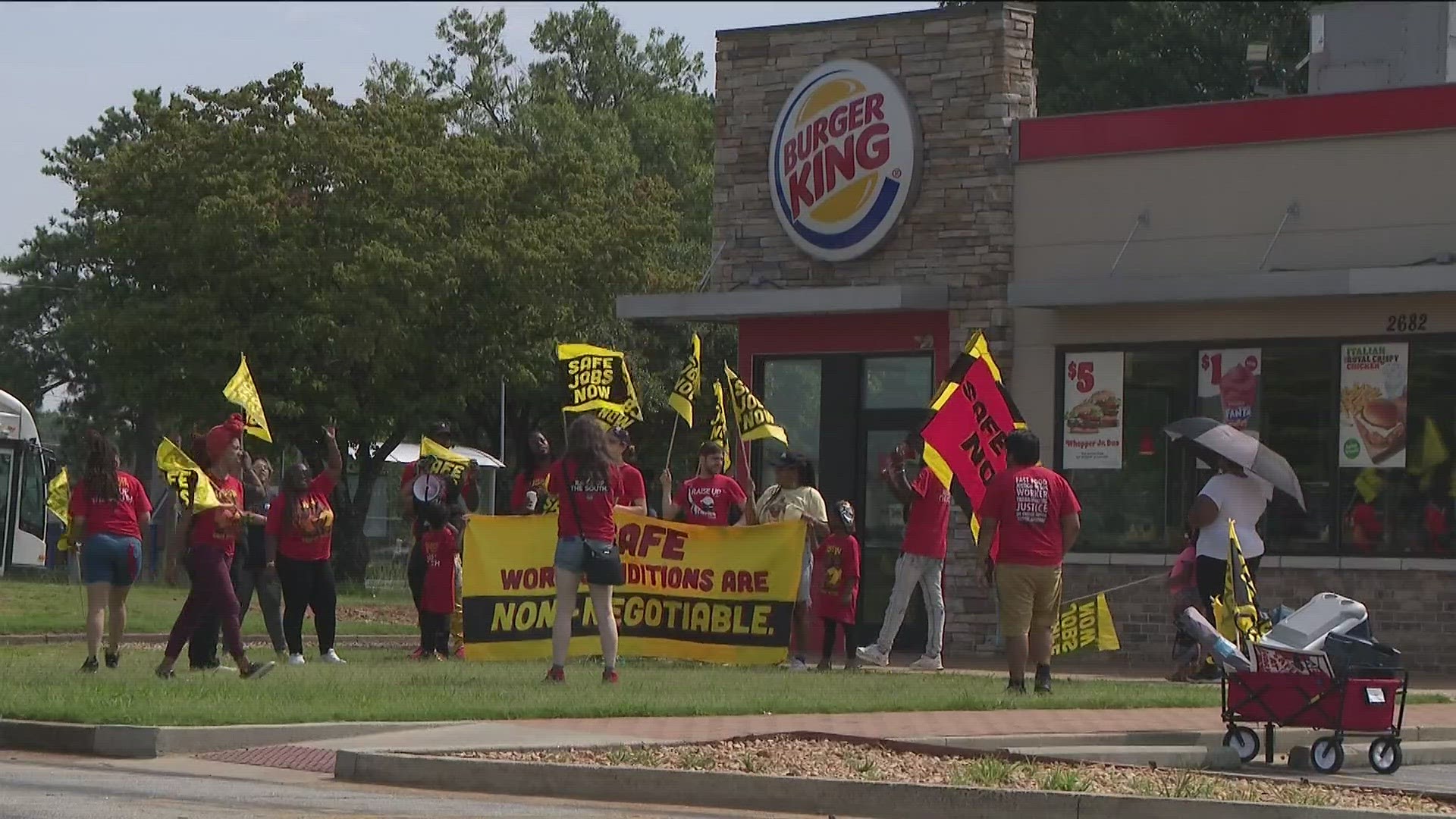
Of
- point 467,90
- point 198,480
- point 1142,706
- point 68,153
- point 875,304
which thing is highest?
point 467,90

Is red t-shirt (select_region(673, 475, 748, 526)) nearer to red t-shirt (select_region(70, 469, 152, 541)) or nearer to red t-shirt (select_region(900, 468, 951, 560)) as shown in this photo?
red t-shirt (select_region(900, 468, 951, 560))

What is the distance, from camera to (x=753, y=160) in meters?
23.6

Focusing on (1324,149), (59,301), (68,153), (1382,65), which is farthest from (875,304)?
(59,301)

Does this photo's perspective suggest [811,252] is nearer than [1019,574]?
No

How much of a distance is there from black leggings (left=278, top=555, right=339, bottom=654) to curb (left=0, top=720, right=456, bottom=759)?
17.7 ft

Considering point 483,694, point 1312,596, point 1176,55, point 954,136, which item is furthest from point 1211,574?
point 1176,55

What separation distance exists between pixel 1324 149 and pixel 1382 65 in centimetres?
500

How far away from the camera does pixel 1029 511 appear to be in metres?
15.4

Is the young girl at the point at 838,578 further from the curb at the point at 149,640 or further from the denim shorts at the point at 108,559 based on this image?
the curb at the point at 149,640

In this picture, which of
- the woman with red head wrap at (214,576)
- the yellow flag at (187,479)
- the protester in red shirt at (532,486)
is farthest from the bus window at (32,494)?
the woman with red head wrap at (214,576)

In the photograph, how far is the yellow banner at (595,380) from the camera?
20531 mm

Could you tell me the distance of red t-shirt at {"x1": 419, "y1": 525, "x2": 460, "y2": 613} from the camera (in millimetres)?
19016

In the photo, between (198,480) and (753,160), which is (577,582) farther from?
(753,160)

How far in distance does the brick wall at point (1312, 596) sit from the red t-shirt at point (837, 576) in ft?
11.1
